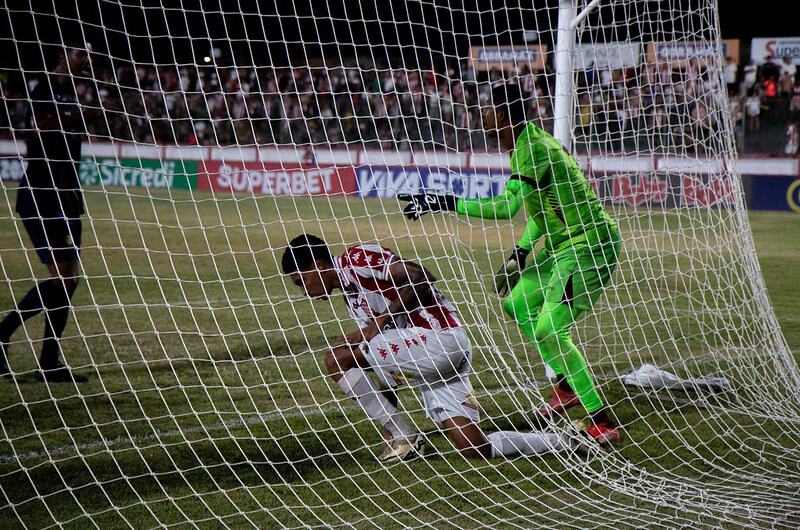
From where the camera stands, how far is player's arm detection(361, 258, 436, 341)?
145 inches

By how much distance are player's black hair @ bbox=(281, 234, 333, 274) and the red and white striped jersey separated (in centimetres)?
7

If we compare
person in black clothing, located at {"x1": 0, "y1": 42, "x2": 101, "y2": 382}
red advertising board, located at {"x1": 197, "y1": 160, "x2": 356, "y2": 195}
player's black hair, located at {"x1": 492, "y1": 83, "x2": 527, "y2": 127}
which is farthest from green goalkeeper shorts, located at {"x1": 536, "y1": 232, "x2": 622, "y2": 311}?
A: red advertising board, located at {"x1": 197, "y1": 160, "x2": 356, "y2": 195}

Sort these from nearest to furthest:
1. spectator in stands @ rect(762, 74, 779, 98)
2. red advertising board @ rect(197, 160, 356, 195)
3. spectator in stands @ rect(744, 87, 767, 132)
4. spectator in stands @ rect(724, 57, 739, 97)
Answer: spectator in stands @ rect(744, 87, 767, 132) < spectator in stands @ rect(762, 74, 779, 98) < red advertising board @ rect(197, 160, 356, 195) < spectator in stands @ rect(724, 57, 739, 97)

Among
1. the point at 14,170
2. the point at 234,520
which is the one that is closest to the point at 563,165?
the point at 234,520

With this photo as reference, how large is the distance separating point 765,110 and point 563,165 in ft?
49.9

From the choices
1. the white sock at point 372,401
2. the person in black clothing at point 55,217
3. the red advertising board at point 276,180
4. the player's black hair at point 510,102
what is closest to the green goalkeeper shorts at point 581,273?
the player's black hair at point 510,102

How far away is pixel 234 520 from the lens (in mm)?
3029

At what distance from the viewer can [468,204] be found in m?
3.88

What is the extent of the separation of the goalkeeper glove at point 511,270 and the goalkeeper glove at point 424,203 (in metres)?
0.79

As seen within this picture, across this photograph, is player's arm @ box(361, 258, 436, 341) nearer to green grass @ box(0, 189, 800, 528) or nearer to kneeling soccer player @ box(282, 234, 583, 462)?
kneeling soccer player @ box(282, 234, 583, 462)

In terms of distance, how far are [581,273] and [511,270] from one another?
470mm

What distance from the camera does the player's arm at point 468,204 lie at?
3738 millimetres

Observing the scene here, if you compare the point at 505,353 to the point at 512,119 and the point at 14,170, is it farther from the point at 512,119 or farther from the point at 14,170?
the point at 14,170

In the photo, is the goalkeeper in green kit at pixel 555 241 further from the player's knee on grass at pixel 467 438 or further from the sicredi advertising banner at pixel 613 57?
the sicredi advertising banner at pixel 613 57
